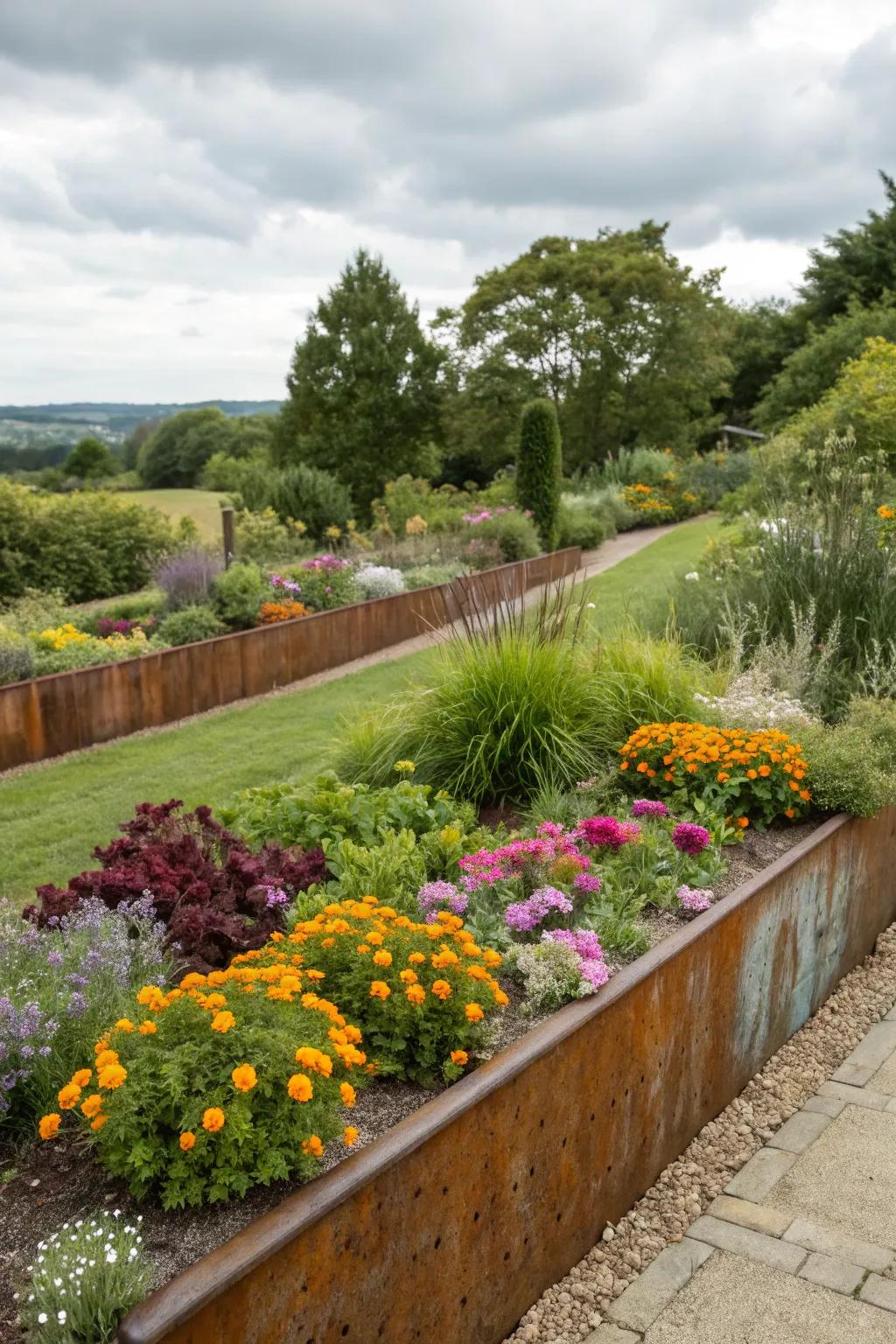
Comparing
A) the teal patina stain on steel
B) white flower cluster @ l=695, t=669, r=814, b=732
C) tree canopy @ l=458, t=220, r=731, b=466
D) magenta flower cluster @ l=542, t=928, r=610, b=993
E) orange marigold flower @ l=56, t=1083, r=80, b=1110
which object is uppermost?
tree canopy @ l=458, t=220, r=731, b=466

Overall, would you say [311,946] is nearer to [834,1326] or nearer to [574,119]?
[834,1326]

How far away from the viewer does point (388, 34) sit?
17.2 feet

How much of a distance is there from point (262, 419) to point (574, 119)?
41444mm

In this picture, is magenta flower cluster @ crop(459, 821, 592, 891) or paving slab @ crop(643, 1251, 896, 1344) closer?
paving slab @ crop(643, 1251, 896, 1344)

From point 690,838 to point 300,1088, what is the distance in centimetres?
193

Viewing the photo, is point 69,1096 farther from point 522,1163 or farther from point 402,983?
point 522,1163

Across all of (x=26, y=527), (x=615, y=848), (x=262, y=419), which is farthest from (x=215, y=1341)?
(x=262, y=419)

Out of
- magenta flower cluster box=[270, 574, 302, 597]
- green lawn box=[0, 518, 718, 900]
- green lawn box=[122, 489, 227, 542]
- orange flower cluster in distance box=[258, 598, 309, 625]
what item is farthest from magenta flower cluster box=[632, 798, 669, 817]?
green lawn box=[122, 489, 227, 542]

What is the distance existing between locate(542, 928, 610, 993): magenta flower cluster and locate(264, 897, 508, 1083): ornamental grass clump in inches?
8.8

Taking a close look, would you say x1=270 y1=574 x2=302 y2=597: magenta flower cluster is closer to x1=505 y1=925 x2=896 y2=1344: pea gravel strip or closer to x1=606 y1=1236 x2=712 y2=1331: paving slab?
x1=505 y1=925 x2=896 y2=1344: pea gravel strip

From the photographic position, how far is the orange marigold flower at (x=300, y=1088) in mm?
1777

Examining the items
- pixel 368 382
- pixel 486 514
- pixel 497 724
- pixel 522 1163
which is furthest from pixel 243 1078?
pixel 368 382

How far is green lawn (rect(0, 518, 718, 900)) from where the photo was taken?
497 centimetres

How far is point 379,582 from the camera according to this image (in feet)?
34.7
